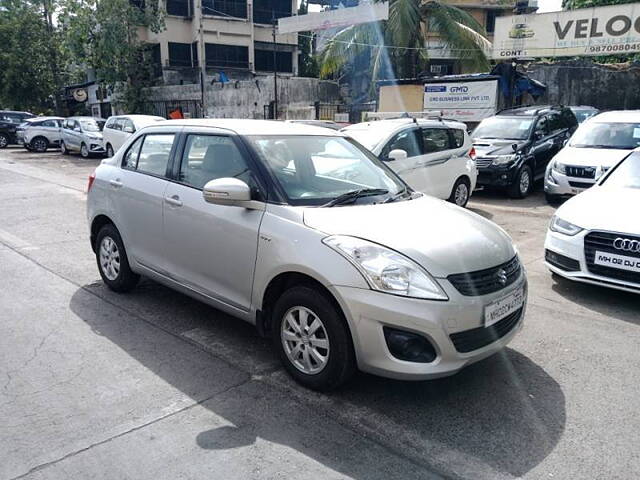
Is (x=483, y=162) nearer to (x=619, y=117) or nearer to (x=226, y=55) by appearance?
(x=619, y=117)

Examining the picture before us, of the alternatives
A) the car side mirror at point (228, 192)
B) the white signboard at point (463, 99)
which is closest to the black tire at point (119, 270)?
the car side mirror at point (228, 192)

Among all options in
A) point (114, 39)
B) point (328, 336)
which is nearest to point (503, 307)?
point (328, 336)

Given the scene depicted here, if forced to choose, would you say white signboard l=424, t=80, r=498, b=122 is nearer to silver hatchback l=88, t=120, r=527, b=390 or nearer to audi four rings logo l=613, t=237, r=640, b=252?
audi four rings logo l=613, t=237, r=640, b=252

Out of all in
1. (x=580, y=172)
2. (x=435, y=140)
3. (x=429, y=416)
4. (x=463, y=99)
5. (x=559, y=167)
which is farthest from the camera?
(x=463, y=99)

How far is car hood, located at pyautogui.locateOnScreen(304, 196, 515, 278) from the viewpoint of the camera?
324cm

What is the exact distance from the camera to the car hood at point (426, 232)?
10.6ft

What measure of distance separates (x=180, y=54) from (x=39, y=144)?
44.7 feet

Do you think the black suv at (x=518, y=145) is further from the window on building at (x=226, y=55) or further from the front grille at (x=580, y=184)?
the window on building at (x=226, y=55)

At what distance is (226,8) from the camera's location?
34.7m

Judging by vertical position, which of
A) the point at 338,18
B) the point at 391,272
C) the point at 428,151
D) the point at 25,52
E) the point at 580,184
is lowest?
the point at 580,184

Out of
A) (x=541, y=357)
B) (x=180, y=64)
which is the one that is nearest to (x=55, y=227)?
(x=541, y=357)

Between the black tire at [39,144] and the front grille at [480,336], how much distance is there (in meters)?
25.0

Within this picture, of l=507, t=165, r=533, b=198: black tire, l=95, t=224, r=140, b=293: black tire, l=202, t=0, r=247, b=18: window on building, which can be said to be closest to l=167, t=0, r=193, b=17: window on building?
l=202, t=0, r=247, b=18: window on building

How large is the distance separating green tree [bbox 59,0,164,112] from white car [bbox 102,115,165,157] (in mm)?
10705
